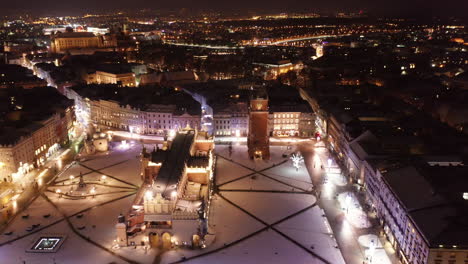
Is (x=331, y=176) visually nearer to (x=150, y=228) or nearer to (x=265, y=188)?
(x=265, y=188)

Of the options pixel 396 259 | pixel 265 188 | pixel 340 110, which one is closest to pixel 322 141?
pixel 340 110

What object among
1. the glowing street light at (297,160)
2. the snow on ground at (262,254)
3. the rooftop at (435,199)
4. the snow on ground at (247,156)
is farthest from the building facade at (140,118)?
the rooftop at (435,199)

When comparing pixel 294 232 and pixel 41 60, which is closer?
pixel 294 232

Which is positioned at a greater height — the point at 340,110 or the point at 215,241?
the point at 340,110

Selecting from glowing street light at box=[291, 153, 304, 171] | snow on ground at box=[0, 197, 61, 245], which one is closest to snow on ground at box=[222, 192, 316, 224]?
glowing street light at box=[291, 153, 304, 171]

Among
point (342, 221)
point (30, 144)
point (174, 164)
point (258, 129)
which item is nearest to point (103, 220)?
point (174, 164)

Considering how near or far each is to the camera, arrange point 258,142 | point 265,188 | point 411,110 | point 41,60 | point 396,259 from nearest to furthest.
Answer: point 396,259, point 265,188, point 258,142, point 411,110, point 41,60
